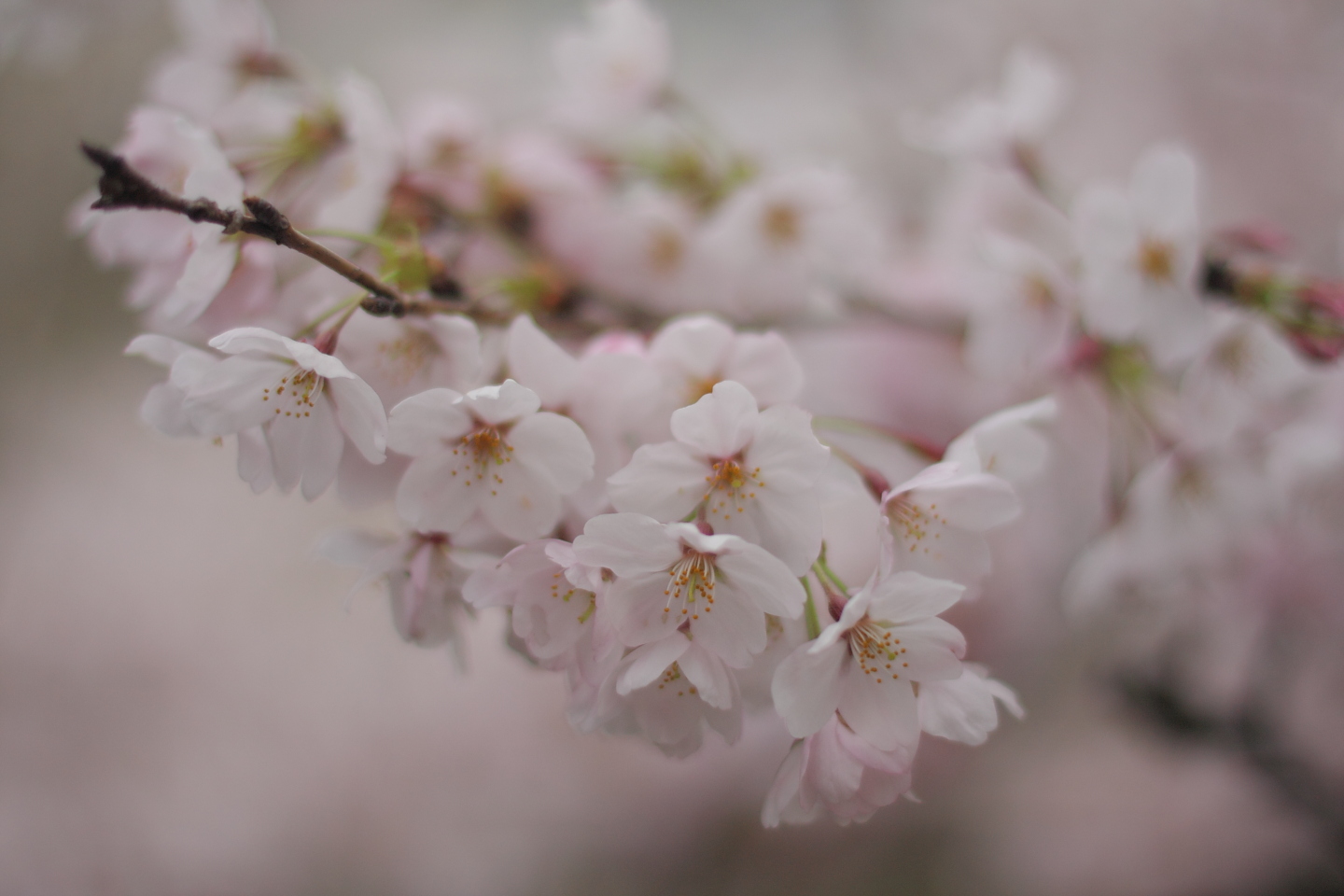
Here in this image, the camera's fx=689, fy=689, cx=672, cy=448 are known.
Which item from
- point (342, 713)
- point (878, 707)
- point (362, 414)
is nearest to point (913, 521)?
point (878, 707)

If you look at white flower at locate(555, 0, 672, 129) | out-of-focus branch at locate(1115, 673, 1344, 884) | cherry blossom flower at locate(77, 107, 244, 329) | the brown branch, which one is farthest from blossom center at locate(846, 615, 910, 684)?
out-of-focus branch at locate(1115, 673, 1344, 884)

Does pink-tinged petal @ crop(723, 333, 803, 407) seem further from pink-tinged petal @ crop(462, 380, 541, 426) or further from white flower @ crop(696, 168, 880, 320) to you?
white flower @ crop(696, 168, 880, 320)

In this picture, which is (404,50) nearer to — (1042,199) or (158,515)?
(158,515)

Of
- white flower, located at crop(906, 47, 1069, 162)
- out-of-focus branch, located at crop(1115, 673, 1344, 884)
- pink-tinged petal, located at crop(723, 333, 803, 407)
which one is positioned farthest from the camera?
out-of-focus branch, located at crop(1115, 673, 1344, 884)

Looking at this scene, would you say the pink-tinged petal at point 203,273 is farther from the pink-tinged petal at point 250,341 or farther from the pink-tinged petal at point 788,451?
the pink-tinged petal at point 788,451

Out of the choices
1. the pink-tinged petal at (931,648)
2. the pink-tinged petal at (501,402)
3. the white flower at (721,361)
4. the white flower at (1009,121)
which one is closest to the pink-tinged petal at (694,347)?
the white flower at (721,361)

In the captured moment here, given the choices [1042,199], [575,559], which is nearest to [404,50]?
[1042,199]
